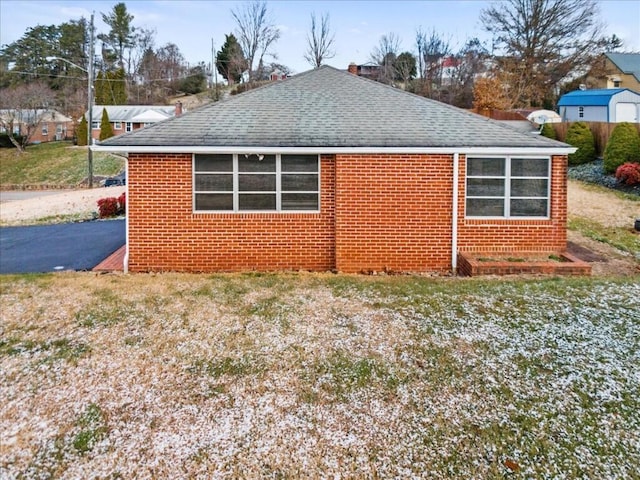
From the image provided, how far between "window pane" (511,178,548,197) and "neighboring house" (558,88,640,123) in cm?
2912

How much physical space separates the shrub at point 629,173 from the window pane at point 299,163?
16.2 m

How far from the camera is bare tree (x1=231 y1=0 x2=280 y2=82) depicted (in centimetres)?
5356

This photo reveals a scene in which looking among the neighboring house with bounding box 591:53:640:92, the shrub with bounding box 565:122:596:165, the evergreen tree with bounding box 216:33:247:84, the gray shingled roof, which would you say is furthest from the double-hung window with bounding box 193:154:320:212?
the evergreen tree with bounding box 216:33:247:84

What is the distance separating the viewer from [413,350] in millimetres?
5805

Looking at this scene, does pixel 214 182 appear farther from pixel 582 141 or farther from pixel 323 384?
pixel 582 141

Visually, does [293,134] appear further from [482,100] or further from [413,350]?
[482,100]

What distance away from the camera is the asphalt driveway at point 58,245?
10.4m

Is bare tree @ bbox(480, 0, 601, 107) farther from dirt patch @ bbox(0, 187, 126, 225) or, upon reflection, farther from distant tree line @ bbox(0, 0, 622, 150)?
dirt patch @ bbox(0, 187, 126, 225)

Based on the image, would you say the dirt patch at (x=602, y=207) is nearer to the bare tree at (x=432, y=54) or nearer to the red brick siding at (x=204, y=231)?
the red brick siding at (x=204, y=231)

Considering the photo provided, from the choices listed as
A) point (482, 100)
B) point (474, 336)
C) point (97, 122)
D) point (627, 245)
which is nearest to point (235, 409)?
point (474, 336)

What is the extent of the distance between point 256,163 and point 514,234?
5.62m

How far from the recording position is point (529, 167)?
995 centimetres

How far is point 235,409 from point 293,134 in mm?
6526

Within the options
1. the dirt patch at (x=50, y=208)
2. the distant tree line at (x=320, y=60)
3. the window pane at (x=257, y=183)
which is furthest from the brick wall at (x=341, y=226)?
Result: the distant tree line at (x=320, y=60)
